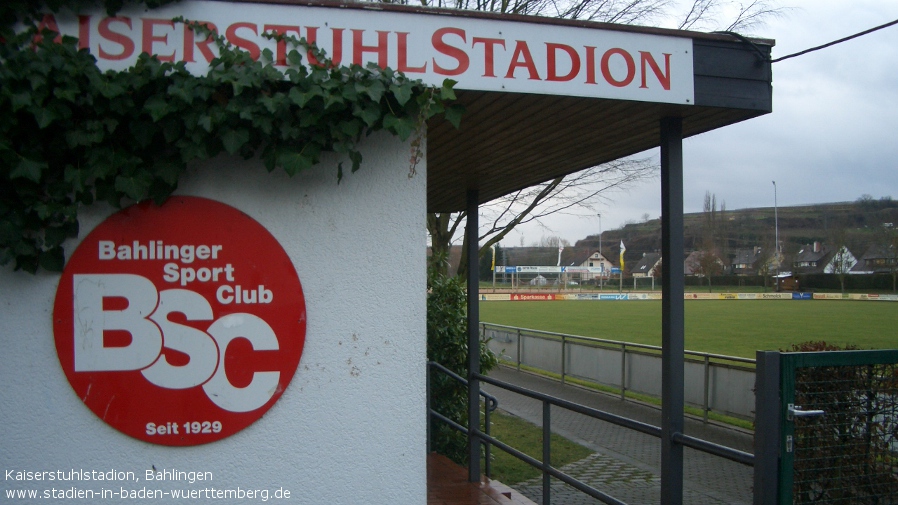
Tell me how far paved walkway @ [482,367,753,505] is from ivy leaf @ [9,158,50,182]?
6256 mm

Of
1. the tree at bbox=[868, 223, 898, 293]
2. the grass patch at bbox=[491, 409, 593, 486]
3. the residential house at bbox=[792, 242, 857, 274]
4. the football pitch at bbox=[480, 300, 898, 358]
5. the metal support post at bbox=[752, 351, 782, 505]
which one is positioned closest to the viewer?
the metal support post at bbox=[752, 351, 782, 505]

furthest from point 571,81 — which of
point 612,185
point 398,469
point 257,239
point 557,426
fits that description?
point 612,185

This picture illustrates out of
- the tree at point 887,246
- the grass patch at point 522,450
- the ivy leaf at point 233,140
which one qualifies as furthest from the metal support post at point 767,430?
the tree at point 887,246

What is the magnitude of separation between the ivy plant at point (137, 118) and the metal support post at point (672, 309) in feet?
4.69

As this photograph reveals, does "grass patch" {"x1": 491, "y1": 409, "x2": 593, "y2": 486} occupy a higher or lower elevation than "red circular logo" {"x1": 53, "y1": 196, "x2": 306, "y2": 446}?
lower

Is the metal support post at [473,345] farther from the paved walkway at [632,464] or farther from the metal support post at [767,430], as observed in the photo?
the metal support post at [767,430]

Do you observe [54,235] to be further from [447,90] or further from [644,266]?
[644,266]

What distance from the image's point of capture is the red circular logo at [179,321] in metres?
3.23

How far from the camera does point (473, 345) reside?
636 centimetres

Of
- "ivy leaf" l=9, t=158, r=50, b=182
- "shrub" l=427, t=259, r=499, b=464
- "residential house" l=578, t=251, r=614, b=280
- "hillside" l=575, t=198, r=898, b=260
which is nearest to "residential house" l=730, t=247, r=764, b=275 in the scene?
"hillside" l=575, t=198, r=898, b=260

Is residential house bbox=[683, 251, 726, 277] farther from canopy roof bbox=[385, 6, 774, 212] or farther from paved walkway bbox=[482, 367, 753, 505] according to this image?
canopy roof bbox=[385, 6, 774, 212]

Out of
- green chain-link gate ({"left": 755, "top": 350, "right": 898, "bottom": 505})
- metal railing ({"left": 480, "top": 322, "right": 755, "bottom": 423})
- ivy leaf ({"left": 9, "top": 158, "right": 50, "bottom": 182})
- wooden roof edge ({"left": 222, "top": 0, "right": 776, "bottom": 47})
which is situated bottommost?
metal railing ({"left": 480, "top": 322, "right": 755, "bottom": 423})

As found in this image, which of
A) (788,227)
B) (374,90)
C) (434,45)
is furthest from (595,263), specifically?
(374,90)

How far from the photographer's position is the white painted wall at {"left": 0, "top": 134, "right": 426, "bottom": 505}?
3.27 meters
